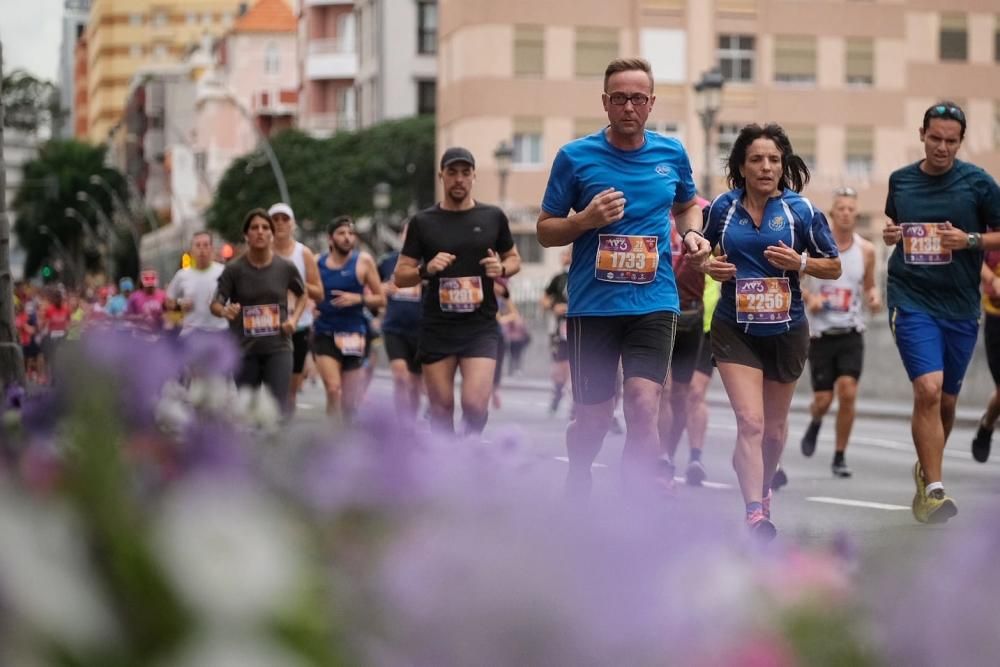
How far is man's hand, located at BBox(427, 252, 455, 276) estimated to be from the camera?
1094cm

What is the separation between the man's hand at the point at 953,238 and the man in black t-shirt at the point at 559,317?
864 cm

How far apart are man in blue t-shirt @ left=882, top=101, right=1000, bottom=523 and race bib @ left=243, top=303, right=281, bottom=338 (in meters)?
4.80

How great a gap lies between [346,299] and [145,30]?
583 feet

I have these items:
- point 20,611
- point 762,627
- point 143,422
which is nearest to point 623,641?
point 762,627

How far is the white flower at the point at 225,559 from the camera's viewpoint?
37.8 inches

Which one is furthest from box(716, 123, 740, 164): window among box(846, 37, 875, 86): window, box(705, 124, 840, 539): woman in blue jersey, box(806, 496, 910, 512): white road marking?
box(705, 124, 840, 539): woman in blue jersey

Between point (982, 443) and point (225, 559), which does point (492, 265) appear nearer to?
point (982, 443)

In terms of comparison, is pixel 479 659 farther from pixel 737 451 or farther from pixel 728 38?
pixel 728 38

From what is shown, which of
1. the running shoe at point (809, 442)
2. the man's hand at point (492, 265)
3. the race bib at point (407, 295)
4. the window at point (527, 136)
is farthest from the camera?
the window at point (527, 136)

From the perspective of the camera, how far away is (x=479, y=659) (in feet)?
3.43

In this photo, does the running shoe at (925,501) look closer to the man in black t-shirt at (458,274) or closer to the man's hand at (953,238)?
the man's hand at (953,238)

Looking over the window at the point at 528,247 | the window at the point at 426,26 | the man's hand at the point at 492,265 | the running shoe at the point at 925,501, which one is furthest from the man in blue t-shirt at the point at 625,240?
the window at the point at 426,26

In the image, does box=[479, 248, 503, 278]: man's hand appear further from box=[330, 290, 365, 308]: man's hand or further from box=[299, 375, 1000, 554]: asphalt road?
box=[330, 290, 365, 308]: man's hand

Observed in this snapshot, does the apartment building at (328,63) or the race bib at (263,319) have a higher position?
the apartment building at (328,63)
